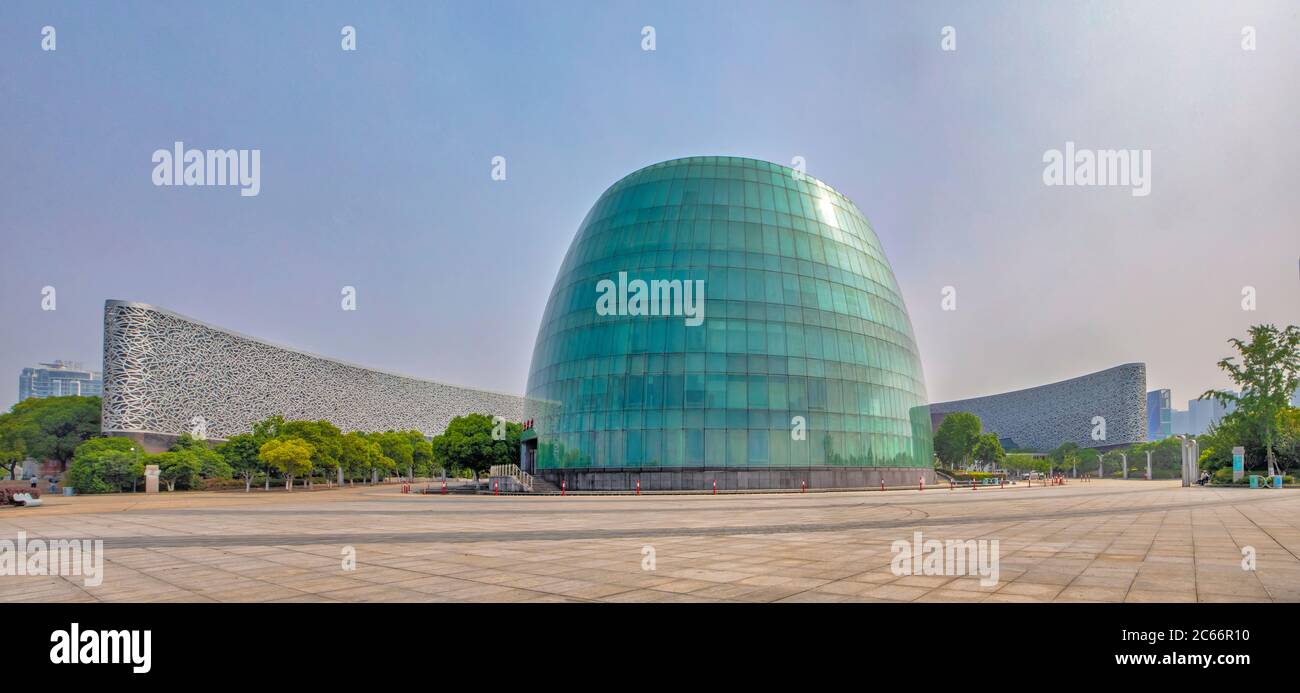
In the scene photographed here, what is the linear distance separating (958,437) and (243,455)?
12628 cm

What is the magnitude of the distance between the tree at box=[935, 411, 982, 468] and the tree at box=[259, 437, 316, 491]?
119 metres

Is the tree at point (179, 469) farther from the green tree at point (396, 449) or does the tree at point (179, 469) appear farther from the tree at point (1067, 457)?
the tree at point (1067, 457)

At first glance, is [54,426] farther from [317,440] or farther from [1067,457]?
[1067,457]

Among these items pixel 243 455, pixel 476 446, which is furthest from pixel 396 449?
pixel 476 446

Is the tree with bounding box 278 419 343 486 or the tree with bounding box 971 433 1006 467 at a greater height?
the tree with bounding box 278 419 343 486

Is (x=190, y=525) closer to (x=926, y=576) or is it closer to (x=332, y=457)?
(x=926, y=576)

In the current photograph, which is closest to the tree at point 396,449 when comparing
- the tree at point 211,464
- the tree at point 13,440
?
the tree at point 211,464

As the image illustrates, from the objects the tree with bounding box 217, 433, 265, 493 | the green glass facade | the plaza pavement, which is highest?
the green glass facade

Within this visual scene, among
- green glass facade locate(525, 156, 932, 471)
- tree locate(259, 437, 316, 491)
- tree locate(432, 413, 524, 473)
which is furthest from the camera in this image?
tree locate(259, 437, 316, 491)

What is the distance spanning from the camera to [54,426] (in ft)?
319

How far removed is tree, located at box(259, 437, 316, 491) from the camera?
73.7m

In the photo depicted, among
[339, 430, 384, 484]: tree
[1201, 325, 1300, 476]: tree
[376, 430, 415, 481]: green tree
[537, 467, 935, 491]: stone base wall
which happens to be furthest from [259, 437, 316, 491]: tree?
[1201, 325, 1300, 476]: tree

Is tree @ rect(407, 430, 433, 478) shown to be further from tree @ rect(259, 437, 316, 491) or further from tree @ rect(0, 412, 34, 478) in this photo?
tree @ rect(0, 412, 34, 478)
